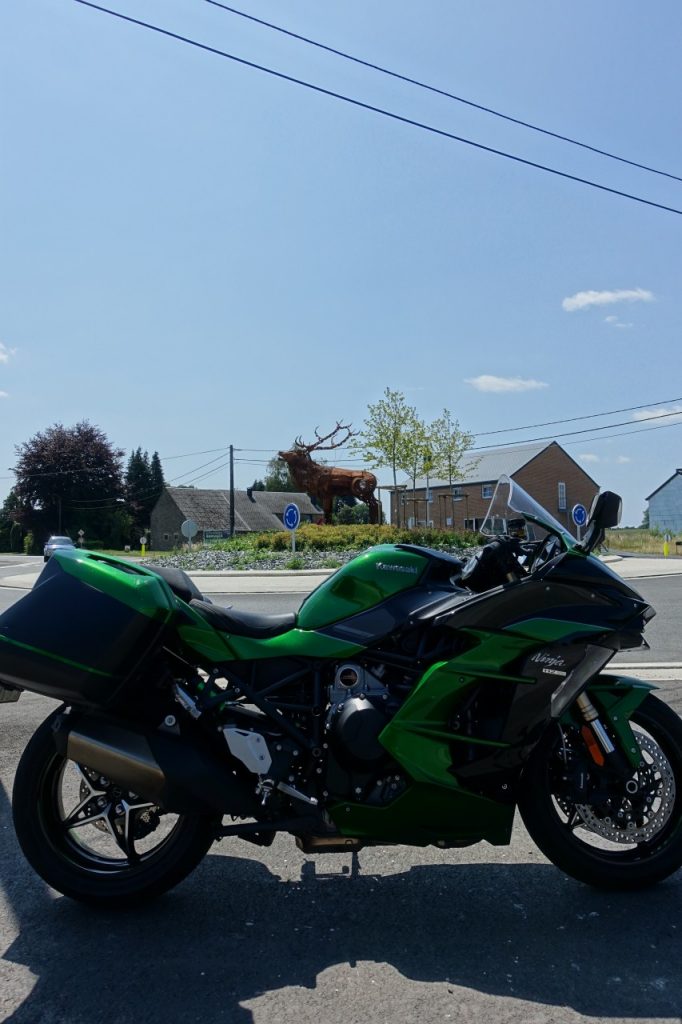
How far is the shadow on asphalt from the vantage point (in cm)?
248

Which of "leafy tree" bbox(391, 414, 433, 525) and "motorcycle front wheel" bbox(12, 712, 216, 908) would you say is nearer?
"motorcycle front wheel" bbox(12, 712, 216, 908)

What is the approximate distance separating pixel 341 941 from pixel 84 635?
1455 millimetres

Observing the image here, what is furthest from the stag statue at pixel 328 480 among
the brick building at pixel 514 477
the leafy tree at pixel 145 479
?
the leafy tree at pixel 145 479

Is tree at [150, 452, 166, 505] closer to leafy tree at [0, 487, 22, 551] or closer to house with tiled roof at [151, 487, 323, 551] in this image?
house with tiled roof at [151, 487, 323, 551]

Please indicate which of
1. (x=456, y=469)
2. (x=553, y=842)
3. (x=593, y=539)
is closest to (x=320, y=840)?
(x=553, y=842)

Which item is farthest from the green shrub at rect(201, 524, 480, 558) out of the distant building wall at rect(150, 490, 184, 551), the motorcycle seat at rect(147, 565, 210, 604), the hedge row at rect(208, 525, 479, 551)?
the distant building wall at rect(150, 490, 184, 551)

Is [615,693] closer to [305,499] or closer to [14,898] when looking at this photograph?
[14,898]

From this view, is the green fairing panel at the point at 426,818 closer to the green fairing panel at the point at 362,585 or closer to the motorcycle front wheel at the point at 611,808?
the motorcycle front wheel at the point at 611,808

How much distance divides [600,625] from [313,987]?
161cm

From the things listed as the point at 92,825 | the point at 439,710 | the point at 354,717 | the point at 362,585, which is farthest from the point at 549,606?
the point at 92,825

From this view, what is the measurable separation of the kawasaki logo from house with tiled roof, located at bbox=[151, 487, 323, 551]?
62398 mm

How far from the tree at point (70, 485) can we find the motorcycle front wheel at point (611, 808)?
58832 millimetres

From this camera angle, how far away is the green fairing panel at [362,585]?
308 centimetres

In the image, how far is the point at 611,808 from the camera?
312cm
